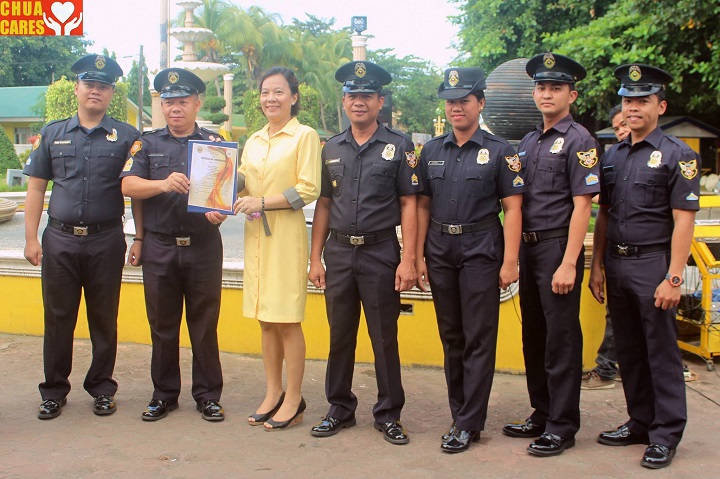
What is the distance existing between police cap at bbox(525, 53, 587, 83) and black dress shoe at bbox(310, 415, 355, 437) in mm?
2170

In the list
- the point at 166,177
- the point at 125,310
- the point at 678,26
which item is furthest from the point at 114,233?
the point at 678,26

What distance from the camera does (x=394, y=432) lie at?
4328 mm

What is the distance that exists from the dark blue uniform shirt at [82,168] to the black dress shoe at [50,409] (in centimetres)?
108

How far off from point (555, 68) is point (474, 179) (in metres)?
0.72

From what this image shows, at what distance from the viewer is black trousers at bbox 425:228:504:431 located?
4.19 metres

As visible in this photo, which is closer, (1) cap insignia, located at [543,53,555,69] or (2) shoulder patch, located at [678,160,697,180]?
(2) shoulder patch, located at [678,160,697,180]

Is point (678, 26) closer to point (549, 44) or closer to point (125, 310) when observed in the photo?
point (549, 44)

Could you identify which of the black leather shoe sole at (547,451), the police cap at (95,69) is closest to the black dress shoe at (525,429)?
the black leather shoe sole at (547,451)

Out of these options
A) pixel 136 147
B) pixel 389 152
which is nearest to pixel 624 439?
pixel 389 152

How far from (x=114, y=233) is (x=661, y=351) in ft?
10.4

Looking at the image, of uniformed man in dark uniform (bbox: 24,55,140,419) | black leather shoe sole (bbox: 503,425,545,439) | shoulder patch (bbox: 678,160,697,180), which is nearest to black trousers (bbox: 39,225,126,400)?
uniformed man in dark uniform (bbox: 24,55,140,419)

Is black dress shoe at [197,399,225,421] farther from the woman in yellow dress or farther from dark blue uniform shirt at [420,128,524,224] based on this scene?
dark blue uniform shirt at [420,128,524,224]

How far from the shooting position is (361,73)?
436cm

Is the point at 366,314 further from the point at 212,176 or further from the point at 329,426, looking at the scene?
the point at 212,176
